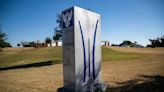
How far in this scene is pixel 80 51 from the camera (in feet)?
20.8

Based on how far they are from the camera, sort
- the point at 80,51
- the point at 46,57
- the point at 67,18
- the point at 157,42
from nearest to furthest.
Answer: the point at 80,51 < the point at 67,18 < the point at 46,57 < the point at 157,42

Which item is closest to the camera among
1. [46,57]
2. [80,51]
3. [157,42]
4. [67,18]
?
[80,51]

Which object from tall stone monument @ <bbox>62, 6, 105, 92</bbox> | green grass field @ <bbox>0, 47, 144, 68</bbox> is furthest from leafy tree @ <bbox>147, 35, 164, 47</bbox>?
tall stone monument @ <bbox>62, 6, 105, 92</bbox>

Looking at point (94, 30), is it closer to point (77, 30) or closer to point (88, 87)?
point (77, 30)

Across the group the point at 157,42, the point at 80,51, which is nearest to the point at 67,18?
the point at 80,51

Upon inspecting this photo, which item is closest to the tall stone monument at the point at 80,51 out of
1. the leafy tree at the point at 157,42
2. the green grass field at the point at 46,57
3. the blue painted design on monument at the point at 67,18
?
the blue painted design on monument at the point at 67,18

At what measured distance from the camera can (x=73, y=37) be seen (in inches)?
241

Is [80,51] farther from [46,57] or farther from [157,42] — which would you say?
[157,42]

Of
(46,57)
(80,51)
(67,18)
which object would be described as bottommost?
(46,57)

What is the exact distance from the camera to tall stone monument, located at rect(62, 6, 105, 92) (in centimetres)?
613

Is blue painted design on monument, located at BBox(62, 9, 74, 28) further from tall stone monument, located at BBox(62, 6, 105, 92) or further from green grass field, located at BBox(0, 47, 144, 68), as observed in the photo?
green grass field, located at BBox(0, 47, 144, 68)

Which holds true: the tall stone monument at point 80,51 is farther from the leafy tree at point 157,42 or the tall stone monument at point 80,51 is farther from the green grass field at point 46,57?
the leafy tree at point 157,42

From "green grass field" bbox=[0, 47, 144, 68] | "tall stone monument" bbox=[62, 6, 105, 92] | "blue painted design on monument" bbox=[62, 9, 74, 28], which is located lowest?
"green grass field" bbox=[0, 47, 144, 68]

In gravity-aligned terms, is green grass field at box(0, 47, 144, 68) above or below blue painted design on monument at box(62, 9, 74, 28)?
below
